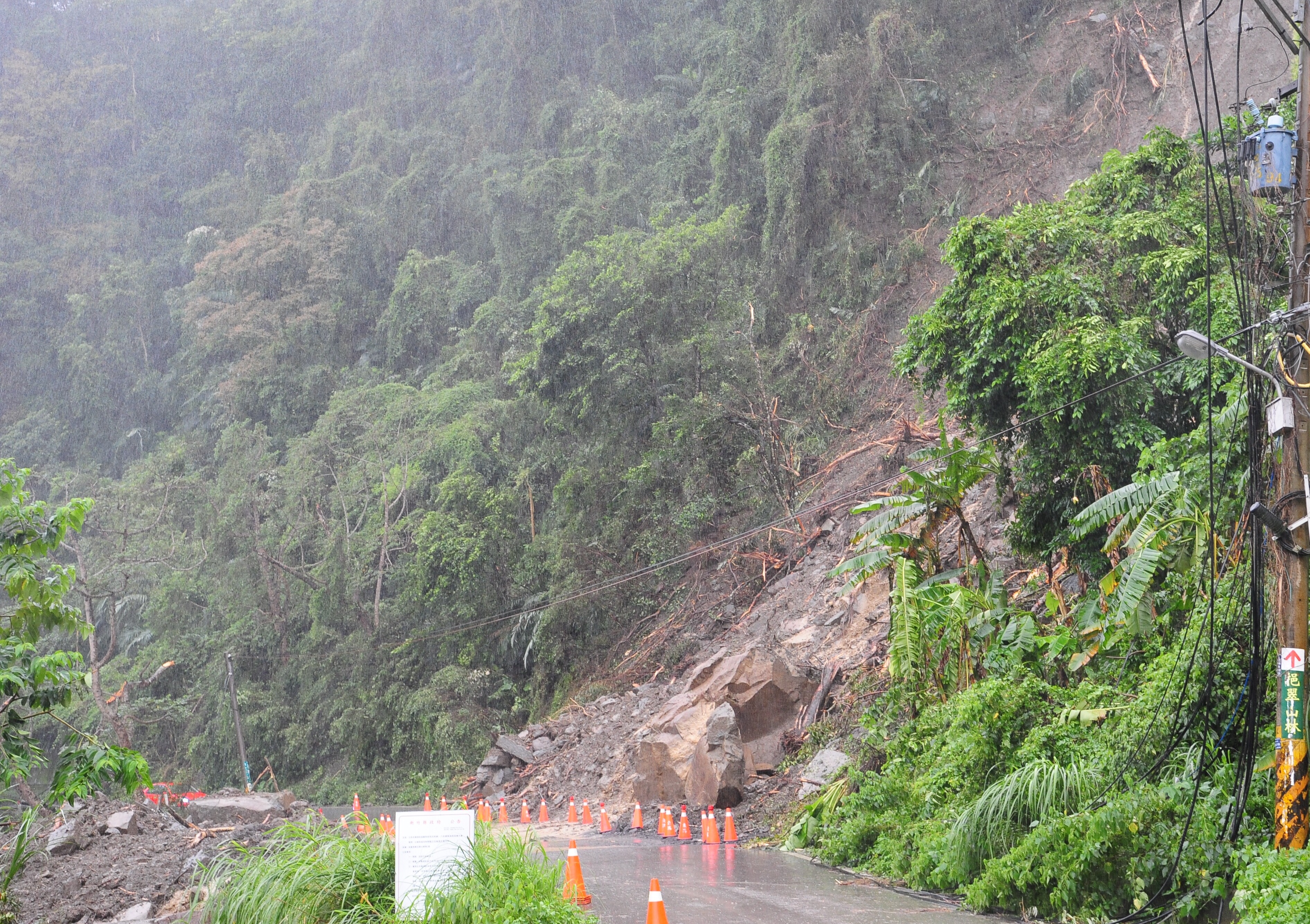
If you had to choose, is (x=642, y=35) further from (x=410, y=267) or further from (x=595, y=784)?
(x=595, y=784)

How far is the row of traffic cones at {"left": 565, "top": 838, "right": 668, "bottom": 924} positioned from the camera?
27.4 ft

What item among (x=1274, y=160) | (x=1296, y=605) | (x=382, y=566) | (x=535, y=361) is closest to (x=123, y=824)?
(x=1296, y=605)

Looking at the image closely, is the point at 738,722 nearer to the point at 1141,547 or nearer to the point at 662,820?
the point at 662,820

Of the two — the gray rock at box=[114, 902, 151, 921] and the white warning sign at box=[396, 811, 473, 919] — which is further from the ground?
the white warning sign at box=[396, 811, 473, 919]

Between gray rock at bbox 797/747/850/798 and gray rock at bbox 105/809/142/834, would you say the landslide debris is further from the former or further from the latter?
gray rock at bbox 797/747/850/798

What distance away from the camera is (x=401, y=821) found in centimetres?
801

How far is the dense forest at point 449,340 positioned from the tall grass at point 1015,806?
19874 millimetres

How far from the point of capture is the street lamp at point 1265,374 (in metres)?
8.73

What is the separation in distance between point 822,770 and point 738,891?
19.4 ft

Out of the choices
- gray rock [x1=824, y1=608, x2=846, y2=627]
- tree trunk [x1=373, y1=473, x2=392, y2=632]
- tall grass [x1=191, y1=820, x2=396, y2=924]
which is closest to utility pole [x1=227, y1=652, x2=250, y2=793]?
tree trunk [x1=373, y1=473, x2=392, y2=632]

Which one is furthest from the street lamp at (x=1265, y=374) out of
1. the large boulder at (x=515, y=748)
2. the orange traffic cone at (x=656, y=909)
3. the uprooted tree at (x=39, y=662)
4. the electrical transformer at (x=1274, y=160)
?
the large boulder at (x=515, y=748)

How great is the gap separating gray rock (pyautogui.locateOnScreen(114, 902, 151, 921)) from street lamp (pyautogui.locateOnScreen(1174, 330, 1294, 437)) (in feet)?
35.3

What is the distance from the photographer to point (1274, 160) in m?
9.65

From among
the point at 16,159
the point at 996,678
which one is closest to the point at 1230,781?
the point at 996,678
